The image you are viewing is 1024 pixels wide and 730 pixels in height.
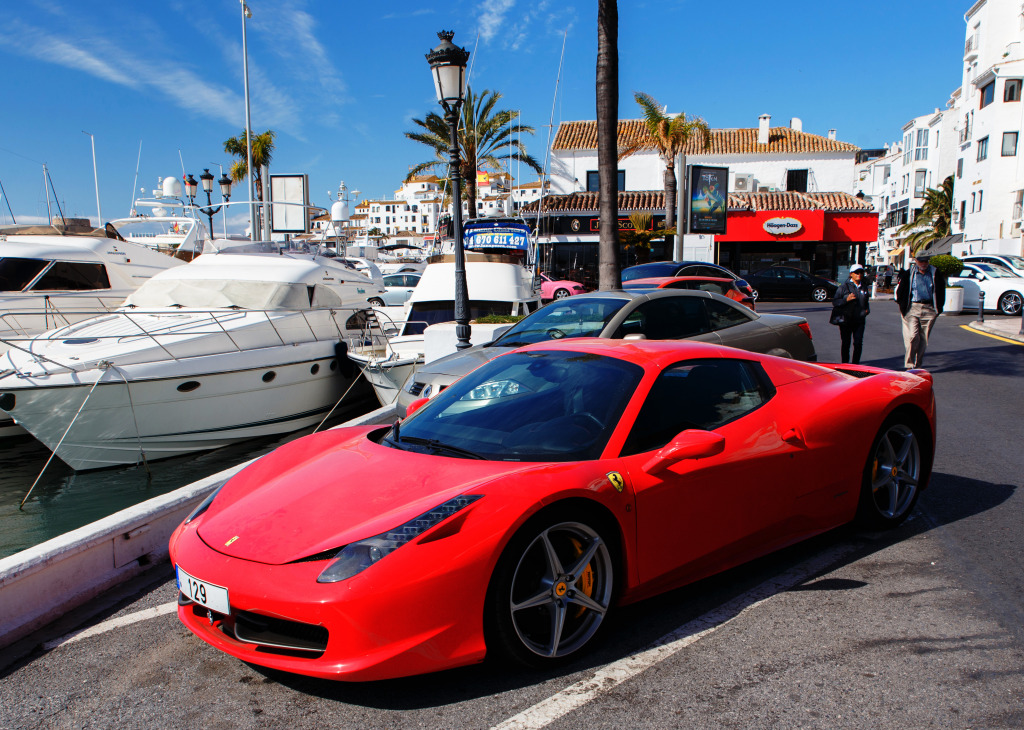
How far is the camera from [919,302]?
1030cm

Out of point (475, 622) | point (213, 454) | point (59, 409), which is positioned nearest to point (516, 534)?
point (475, 622)

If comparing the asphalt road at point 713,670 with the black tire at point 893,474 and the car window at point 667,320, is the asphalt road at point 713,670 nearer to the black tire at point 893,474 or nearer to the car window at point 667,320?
the black tire at point 893,474

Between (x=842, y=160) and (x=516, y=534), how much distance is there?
45.6 m

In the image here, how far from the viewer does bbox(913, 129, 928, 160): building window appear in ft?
230

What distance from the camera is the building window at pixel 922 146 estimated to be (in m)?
70.2

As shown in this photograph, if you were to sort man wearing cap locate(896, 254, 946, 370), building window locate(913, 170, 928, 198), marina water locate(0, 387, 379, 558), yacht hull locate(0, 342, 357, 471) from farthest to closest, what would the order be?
building window locate(913, 170, 928, 198), man wearing cap locate(896, 254, 946, 370), yacht hull locate(0, 342, 357, 471), marina water locate(0, 387, 379, 558)

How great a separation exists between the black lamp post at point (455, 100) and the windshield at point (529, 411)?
585 cm

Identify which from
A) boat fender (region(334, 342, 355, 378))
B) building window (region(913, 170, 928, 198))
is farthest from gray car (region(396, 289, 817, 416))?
building window (region(913, 170, 928, 198))

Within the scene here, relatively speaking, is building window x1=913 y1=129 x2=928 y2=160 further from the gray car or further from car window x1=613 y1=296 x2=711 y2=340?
car window x1=613 y1=296 x2=711 y2=340

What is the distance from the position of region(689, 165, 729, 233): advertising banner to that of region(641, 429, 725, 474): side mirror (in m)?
25.4

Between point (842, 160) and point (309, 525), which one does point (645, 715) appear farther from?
point (842, 160)

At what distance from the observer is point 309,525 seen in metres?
2.94

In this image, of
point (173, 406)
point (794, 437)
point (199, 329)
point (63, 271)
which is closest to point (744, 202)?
point (63, 271)

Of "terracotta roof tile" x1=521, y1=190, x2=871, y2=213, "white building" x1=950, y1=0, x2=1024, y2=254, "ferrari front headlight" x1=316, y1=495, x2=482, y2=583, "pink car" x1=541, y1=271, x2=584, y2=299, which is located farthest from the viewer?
"white building" x1=950, y1=0, x2=1024, y2=254
